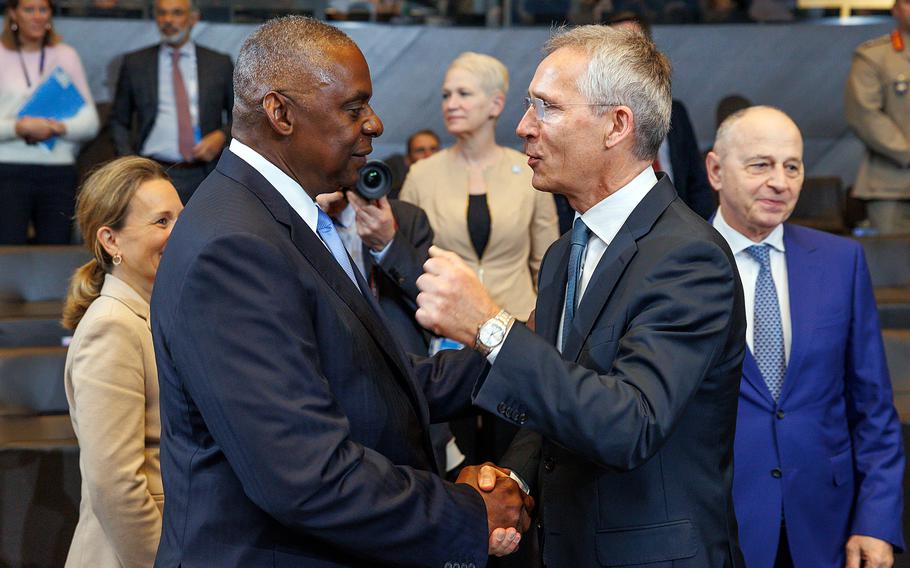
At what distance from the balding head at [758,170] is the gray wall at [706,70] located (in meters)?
5.12

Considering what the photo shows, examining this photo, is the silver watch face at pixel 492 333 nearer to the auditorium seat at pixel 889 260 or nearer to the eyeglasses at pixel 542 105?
the eyeglasses at pixel 542 105

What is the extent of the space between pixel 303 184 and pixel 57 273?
10.4 ft

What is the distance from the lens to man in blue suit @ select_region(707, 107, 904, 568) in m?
2.48

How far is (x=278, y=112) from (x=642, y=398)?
0.73 m

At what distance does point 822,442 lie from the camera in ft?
8.22

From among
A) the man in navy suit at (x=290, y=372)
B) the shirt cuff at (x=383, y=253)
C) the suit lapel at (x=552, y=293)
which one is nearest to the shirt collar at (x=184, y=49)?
the shirt cuff at (x=383, y=253)

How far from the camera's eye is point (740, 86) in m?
8.21

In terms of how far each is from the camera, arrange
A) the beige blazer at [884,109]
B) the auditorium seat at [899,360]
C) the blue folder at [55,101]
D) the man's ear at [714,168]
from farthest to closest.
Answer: the beige blazer at [884,109], the blue folder at [55,101], the auditorium seat at [899,360], the man's ear at [714,168]

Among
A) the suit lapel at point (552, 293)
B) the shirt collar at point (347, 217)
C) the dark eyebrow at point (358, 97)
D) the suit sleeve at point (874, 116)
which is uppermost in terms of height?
the dark eyebrow at point (358, 97)

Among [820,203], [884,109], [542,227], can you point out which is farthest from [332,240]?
[820,203]

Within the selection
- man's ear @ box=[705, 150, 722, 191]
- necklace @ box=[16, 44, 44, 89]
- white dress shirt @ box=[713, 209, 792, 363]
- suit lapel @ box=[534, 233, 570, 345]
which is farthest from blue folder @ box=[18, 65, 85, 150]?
suit lapel @ box=[534, 233, 570, 345]

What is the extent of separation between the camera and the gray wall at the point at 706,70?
7.87 m

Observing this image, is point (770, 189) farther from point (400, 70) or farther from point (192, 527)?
point (400, 70)

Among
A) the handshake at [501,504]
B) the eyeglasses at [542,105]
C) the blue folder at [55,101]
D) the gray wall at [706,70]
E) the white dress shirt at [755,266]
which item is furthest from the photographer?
the gray wall at [706,70]
